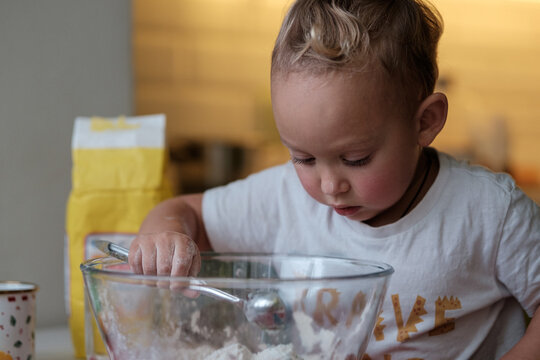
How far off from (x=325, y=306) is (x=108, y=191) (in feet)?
1.62

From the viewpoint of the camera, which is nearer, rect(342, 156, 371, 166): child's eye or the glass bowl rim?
the glass bowl rim

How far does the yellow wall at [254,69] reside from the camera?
3078mm

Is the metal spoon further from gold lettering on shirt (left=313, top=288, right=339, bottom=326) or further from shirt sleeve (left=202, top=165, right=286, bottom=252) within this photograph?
shirt sleeve (left=202, top=165, right=286, bottom=252)

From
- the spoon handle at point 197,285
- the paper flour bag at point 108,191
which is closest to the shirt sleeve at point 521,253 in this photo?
the spoon handle at point 197,285

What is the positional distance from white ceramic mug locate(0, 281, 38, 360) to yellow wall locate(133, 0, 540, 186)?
2.20m

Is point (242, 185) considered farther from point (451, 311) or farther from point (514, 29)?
point (514, 29)

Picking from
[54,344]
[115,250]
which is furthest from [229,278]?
[54,344]

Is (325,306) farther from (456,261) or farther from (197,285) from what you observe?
(456,261)

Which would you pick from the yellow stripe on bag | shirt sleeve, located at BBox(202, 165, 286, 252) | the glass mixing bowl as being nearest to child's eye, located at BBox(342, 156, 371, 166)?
the glass mixing bowl

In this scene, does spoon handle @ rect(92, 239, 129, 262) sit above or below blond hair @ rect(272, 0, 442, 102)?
below

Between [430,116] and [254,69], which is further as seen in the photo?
[254,69]

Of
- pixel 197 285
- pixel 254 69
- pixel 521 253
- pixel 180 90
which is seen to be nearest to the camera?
pixel 197 285

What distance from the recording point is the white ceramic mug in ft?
2.31

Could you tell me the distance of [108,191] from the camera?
923 mm
